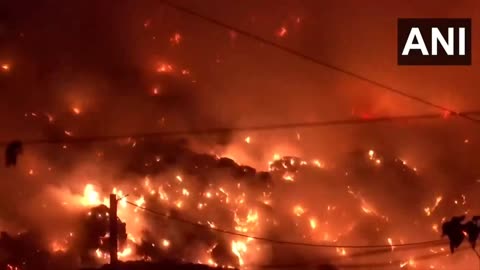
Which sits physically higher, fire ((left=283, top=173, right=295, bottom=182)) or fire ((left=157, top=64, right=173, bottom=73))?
fire ((left=157, top=64, right=173, bottom=73))

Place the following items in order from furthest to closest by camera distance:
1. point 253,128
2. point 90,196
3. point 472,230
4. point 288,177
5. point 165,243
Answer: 1. point 288,177
2. point 253,128
3. point 165,243
4. point 90,196
5. point 472,230

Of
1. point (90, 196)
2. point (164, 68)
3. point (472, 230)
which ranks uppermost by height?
point (164, 68)

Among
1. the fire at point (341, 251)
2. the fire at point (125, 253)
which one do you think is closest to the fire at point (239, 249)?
the fire at point (341, 251)

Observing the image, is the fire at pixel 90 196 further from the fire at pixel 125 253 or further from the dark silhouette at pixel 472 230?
the dark silhouette at pixel 472 230

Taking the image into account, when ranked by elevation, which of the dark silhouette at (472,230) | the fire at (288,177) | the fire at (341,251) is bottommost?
the dark silhouette at (472,230)

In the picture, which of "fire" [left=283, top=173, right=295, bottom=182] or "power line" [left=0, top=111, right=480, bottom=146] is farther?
"fire" [left=283, top=173, right=295, bottom=182]

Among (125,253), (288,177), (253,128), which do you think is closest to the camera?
(125,253)

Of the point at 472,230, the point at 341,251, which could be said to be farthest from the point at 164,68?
the point at 472,230

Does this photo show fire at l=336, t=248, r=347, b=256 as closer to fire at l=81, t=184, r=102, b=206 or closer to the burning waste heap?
the burning waste heap

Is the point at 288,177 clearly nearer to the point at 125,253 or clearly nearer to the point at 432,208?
the point at 432,208

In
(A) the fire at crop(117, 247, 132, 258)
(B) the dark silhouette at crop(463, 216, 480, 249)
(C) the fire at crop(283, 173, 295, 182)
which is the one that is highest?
(C) the fire at crop(283, 173, 295, 182)

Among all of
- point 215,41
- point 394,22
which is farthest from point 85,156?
point 394,22

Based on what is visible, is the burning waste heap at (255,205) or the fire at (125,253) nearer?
the fire at (125,253)

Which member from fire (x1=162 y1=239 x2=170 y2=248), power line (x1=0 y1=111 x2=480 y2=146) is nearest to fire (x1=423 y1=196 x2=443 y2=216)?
power line (x1=0 y1=111 x2=480 y2=146)
